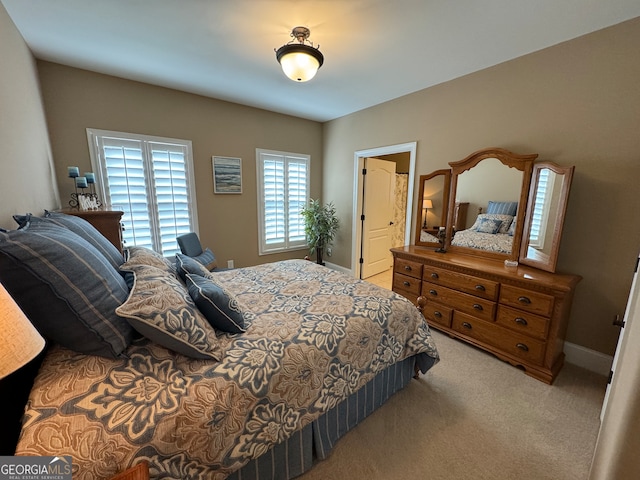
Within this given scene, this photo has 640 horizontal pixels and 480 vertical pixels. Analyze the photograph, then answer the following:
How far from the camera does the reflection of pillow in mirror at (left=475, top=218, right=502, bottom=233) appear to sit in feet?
8.10

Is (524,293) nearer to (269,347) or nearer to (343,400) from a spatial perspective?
(343,400)

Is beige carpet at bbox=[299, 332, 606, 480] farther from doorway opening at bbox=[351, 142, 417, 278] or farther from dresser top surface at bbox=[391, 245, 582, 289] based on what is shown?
doorway opening at bbox=[351, 142, 417, 278]

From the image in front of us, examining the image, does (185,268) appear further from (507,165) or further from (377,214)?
(377,214)

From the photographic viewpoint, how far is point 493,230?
8.18 ft

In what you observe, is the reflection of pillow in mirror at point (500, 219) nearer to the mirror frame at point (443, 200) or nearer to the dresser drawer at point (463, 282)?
the mirror frame at point (443, 200)

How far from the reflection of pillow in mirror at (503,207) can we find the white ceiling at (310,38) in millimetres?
1324

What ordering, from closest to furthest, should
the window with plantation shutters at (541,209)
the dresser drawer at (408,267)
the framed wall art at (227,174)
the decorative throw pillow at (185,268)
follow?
the decorative throw pillow at (185,268), the window with plantation shutters at (541,209), the dresser drawer at (408,267), the framed wall art at (227,174)

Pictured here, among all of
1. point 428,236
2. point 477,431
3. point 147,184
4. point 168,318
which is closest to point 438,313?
point 428,236

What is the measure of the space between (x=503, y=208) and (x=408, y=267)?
3.51 feet

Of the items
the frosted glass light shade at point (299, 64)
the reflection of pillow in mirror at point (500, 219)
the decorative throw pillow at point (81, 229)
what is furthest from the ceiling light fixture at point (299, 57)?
the reflection of pillow in mirror at point (500, 219)

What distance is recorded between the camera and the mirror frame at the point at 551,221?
6.42 ft

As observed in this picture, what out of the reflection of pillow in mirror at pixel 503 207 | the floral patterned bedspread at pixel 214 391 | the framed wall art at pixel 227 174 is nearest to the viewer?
the floral patterned bedspread at pixel 214 391

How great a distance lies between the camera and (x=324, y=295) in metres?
1.73

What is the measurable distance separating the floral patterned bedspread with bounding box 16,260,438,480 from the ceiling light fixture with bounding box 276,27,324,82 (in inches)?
66.9
